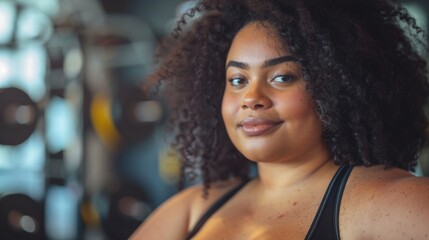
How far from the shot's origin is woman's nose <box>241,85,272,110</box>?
1.35m

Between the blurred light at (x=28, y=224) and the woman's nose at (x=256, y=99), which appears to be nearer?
the woman's nose at (x=256, y=99)

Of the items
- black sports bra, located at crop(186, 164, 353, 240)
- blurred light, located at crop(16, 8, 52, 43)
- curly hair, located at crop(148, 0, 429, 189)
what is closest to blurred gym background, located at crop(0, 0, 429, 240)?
blurred light, located at crop(16, 8, 52, 43)

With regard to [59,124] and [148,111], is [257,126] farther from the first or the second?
[59,124]

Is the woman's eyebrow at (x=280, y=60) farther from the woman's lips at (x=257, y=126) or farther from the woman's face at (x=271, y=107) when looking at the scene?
the woman's lips at (x=257, y=126)

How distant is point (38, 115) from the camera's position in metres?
3.37

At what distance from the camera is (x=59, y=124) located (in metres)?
3.44

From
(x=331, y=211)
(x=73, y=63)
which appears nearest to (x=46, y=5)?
(x=73, y=63)

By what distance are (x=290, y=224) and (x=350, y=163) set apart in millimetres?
200

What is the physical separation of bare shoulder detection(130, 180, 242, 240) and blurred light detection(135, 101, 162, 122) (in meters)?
1.62

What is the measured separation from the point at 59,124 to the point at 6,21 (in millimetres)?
659

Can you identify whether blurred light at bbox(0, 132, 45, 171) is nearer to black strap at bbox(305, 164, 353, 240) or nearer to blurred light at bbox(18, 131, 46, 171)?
blurred light at bbox(18, 131, 46, 171)

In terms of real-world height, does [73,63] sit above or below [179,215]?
above

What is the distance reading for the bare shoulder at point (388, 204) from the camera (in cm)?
109

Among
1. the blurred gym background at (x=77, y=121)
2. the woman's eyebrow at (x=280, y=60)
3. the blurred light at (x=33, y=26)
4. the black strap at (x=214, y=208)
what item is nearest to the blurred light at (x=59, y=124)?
the blurred gym background at (x=77, y=121)
